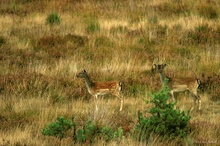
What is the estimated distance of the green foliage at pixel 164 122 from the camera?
10055 mm

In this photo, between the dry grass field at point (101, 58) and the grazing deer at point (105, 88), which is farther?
the grazing deer at point (105, 88)

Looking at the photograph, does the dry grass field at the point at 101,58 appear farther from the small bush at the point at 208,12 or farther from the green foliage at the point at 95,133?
the green foliage at the point at 95,133

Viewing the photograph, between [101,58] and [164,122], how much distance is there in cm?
698

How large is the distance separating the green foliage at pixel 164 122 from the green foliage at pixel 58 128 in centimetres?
109

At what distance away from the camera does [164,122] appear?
10172 mm

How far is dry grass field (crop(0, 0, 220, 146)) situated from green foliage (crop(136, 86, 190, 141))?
235 mm

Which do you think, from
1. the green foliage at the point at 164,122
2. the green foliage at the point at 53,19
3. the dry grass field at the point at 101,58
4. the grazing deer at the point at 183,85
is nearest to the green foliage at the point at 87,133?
the dry grass field at the point at 101,58

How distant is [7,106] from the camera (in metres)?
12.1

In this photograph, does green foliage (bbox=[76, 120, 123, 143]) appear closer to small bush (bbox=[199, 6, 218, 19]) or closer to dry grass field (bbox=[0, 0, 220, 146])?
dry grass field (bbox=[0, 0, 220, 146])

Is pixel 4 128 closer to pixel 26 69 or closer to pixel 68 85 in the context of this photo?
pixel 68 85

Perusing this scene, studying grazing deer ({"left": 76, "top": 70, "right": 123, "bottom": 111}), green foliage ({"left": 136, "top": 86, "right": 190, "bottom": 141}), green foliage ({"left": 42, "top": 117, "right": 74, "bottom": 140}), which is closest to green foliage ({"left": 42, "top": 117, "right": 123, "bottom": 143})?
green foliage ({"left": 42, "top": 117, "right": 74, "bottom": 140})

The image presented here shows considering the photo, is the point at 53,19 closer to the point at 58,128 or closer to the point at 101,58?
the point at 101,58

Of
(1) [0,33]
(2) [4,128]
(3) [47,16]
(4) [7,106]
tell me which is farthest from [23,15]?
(2) [4,128]

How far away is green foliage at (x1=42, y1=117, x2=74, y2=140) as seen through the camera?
31.9 feet
